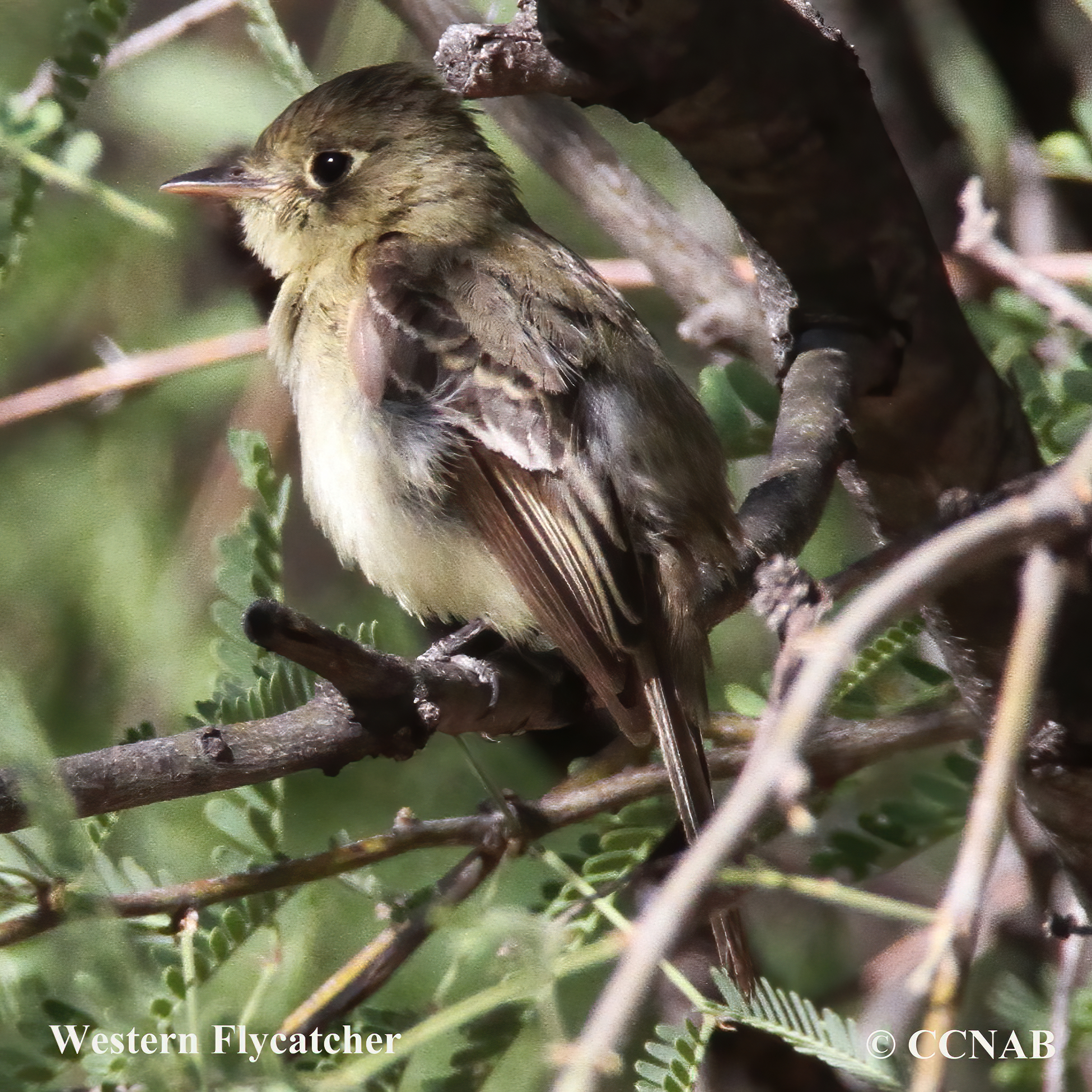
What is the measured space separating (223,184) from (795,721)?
2554mm

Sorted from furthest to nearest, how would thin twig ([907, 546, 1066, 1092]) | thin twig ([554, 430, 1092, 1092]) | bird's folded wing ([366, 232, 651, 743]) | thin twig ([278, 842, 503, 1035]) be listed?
bird's folded wing ([366, 232, 651, 743]) → thin twig ([278, 842, 503, 1035]) → thin twig ([907, 546, 1066, 1092]) → thin twig ([554, 430, 1092, 1092])

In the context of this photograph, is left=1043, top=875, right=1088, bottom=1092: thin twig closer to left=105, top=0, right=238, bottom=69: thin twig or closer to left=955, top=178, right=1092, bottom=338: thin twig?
left=955, top=178, right=1092, bottom=338: thin twig

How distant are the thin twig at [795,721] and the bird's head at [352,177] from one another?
2067 millimetres

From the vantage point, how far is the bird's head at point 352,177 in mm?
3260

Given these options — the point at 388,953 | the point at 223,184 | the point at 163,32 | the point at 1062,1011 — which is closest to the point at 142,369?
the point at 223,184

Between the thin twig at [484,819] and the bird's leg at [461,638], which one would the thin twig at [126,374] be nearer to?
the bird's leg at [461,638]

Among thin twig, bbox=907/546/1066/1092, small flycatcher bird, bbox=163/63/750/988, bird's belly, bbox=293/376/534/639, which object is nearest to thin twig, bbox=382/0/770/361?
small flycatcher bird, bbox=163/63/750/988

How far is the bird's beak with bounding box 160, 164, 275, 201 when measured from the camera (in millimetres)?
3260

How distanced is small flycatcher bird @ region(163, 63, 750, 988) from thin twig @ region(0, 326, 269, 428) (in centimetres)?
37

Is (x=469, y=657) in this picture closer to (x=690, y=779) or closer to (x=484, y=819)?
(x=484, y=819)

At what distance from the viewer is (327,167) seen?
3.33 metres

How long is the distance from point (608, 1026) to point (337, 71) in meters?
3.61

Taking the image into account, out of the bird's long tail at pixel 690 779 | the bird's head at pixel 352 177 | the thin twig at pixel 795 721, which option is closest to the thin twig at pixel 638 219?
the bird's head at pixel 352 177

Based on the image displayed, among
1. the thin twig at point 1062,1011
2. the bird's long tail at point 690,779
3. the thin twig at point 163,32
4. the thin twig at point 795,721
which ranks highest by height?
the thin twig at point 163,32
